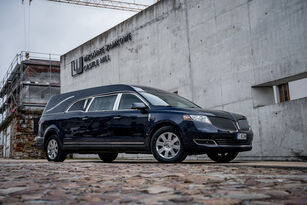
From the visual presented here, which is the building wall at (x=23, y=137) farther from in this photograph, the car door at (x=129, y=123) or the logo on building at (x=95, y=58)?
the car door at (x=129, y=123)

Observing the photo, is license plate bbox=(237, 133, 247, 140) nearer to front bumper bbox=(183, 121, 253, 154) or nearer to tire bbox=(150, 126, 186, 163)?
front bumper bbox=(183, 121, 253, 154)

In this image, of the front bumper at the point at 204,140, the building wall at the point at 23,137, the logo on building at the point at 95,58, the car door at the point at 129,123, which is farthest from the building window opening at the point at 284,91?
the building wall at the point at 23,137

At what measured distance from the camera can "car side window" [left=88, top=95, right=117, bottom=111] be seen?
8250 mm

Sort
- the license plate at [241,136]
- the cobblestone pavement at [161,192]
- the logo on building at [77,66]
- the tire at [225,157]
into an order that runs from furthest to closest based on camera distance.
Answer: the logo on building at [77,66] < the tire at [225,157] < the license plate at [241,136] < the cobblestone pavement at [161,192]

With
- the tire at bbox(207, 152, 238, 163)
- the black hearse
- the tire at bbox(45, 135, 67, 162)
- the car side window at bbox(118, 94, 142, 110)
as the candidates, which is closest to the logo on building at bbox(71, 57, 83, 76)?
the black hearse

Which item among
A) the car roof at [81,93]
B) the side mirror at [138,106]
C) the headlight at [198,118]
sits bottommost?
the headlight at [198,118]

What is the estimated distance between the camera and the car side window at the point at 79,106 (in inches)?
349

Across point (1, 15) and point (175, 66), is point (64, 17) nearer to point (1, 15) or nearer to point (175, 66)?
point (1, 15)

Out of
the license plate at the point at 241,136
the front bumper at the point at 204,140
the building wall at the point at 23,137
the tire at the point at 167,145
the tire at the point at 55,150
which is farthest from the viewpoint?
the building wall at the point at 23,137

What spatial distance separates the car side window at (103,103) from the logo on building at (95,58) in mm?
8312

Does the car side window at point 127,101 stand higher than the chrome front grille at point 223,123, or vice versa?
the car side window at point 127,101

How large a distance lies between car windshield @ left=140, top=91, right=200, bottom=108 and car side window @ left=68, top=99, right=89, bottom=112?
172 centimetres

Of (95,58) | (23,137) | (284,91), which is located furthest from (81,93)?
(23,137)

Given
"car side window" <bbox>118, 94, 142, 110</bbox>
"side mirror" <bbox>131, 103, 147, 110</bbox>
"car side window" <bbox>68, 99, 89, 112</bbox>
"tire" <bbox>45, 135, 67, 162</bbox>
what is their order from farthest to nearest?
"tire" <bbox>45, 135, 67, 162</bbox> < "car side window" <bbox>68, 99, 89, 112</bbox> < "car side window" <bbox>118, 94, 142, 110</bbox> < "side mirror" <bbox>131, 103, 147, 110</bbox>
